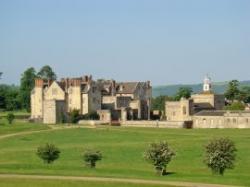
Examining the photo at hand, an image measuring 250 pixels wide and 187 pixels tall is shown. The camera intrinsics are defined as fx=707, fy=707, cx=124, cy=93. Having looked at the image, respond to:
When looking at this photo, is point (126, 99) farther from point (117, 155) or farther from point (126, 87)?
point (117, 155)

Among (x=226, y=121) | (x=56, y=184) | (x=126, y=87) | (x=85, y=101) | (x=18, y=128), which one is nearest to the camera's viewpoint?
(x=56, y=184)

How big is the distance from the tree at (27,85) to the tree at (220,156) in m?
122

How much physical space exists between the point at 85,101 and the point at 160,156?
7912 cm

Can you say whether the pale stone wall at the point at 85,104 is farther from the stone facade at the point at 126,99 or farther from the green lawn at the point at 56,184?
the green lawn at the point at 56,184

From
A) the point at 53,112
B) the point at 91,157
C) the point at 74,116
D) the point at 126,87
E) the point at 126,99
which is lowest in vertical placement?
the point at 91,157

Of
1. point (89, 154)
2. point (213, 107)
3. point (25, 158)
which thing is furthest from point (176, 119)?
point (89, 154)

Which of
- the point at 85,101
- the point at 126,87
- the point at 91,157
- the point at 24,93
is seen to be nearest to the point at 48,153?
the point at 91,157

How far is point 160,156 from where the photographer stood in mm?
48125

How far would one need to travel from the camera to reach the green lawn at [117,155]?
4553cm

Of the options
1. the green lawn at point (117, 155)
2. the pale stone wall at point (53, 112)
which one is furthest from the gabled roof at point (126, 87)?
the green lawn at point (117, 155)

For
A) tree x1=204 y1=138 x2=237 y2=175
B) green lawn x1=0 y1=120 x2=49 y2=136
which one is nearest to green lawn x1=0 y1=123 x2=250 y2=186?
tree x1=204 y1=138 x2=237 y2=175

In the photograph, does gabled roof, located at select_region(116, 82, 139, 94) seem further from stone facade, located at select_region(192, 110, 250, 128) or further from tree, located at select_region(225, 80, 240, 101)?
tree, located at select_region(225, 80, 240, 101)

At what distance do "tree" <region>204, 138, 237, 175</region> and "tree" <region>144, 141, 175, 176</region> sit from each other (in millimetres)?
2754

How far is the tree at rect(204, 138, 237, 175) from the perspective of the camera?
47.2m
